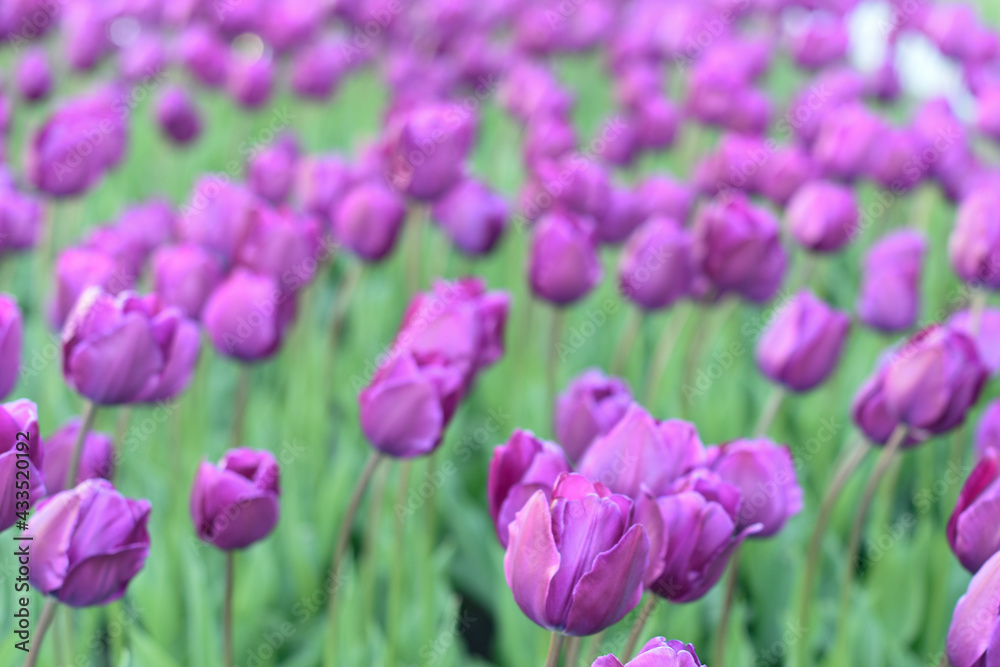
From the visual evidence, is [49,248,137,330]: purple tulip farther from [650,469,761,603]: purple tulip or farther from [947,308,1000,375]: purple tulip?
[947,308,1000,375]: purple tulip

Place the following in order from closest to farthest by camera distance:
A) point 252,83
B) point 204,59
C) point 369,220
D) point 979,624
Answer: point 979,624
point 369,220
point 252,83
point 204,59

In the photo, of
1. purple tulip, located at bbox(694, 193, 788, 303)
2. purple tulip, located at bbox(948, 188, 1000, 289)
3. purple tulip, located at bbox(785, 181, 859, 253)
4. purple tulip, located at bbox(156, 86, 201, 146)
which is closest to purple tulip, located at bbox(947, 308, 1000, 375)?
purple tulip, located at bbox(948, 188, 1000, 289)

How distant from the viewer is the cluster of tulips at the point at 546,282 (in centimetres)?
81

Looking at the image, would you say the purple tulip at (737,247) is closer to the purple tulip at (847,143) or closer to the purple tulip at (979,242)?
the purple tulip at (979,242)

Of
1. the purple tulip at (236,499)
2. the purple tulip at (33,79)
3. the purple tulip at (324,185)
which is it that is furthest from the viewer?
the purple tulip at (33,79)

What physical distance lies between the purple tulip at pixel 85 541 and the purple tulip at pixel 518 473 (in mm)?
281

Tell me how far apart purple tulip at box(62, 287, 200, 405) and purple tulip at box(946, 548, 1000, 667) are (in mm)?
737

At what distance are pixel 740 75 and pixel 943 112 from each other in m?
0.61

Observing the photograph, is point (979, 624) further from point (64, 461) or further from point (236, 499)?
point (64, 461)

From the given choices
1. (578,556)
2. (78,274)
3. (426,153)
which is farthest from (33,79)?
(578,556)

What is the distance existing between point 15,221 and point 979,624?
4.69 ft

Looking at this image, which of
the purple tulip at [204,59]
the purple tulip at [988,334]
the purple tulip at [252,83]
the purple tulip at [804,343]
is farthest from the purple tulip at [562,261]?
the purple tulip at [204,59]

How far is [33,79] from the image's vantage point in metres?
2.37

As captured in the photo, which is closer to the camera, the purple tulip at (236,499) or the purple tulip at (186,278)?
the purple tulip at (236,499)
